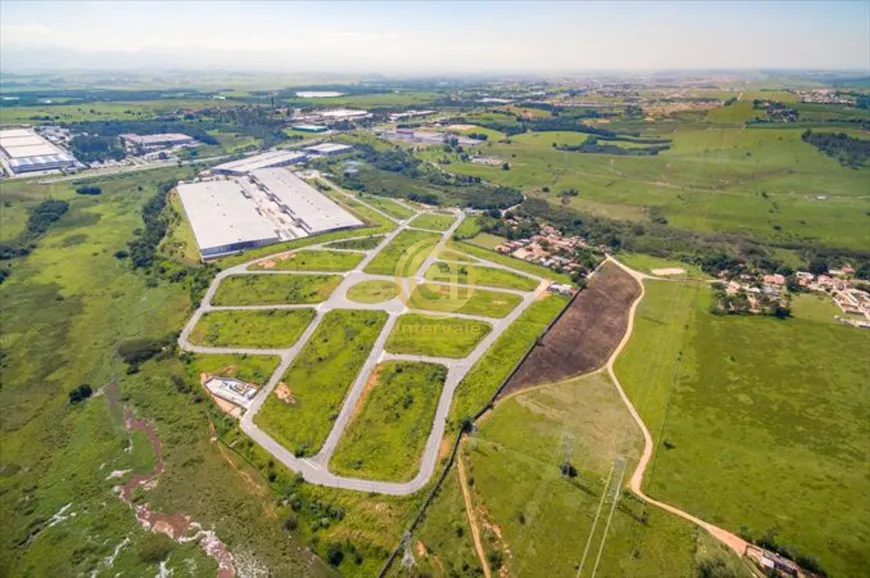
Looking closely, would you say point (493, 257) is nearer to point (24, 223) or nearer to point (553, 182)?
point (553, 182)

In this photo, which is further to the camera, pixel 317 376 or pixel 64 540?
pixel 317 376

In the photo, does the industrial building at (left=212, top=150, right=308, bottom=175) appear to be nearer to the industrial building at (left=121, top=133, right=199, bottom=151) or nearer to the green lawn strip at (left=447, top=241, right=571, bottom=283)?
the industrial building at (left=121, top=133, right=199, bottom=151)

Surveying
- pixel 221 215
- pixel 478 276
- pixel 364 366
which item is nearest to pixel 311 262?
pixel 478 276

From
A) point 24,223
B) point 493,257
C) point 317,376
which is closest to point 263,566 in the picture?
point 317,376

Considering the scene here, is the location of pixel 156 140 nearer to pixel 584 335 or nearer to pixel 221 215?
pixel 221 215

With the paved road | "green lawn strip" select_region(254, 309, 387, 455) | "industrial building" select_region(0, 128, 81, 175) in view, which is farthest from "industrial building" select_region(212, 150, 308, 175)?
"green lawn strip" select_region(254, 309, 387, 455)

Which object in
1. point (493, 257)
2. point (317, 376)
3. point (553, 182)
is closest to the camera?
point (317, 376)
